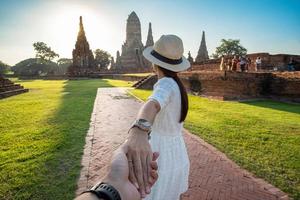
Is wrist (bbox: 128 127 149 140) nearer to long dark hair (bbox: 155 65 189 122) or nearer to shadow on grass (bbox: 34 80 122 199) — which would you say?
long dark hair (bbox: 155 65 189 122)

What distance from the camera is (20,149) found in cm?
620

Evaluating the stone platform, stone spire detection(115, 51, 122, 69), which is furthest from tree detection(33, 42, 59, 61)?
the stone platform

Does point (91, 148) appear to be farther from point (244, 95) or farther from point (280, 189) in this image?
point (244, 95)

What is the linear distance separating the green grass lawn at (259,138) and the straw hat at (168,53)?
332cm

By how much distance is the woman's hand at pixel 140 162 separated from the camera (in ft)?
3.79

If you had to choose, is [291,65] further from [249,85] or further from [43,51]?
[43,51]

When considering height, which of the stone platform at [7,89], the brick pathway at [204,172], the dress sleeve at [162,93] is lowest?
the brick pathway at [204,172]

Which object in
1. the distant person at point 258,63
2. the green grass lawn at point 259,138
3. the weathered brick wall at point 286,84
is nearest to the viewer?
the green grass lawn at point 259,138

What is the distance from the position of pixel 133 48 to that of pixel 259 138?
182 feet

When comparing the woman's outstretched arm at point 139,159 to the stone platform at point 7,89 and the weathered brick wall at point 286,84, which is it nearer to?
the weathered brick wall at point 286,84

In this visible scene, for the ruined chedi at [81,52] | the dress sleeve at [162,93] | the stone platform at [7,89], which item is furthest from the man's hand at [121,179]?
the ruined chedi at [81,52]

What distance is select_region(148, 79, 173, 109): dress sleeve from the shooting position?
197 centimetres

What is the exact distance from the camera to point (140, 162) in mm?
1231

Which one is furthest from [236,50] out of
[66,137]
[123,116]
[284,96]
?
[66,137]
